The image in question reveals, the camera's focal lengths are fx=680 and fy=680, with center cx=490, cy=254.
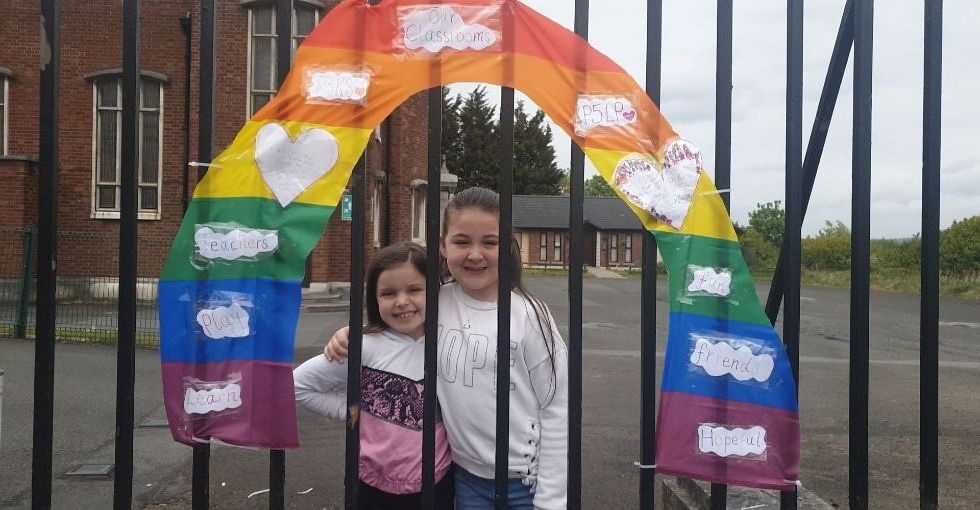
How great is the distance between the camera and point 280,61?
174cm

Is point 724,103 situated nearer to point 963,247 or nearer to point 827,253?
point 963,247

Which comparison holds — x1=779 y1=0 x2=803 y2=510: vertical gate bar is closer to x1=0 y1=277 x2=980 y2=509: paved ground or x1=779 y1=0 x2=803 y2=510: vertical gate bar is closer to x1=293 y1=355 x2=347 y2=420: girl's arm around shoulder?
x1=293 y1=355 x2=347 y2=420: girl's arm around shoulder

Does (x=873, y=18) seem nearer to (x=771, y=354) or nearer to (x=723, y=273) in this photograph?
(x=723, y=273)

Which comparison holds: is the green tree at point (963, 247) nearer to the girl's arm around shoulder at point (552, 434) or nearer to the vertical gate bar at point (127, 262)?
the girl's arm around shoulder at point (552, 434)

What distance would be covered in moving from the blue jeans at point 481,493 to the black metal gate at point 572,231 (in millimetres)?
315

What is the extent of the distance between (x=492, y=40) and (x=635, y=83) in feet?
1.27

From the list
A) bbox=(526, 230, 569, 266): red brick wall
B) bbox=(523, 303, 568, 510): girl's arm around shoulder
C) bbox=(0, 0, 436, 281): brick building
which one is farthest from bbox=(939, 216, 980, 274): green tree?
bbox=(526, 230, 569, 266): red brick wall

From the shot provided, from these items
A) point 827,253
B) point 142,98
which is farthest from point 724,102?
point 827,253

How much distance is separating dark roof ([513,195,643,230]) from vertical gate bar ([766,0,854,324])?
45.8 meters

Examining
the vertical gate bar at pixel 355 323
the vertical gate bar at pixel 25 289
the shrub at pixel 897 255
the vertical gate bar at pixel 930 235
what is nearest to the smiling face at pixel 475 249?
the vertical gate bar at pixel 355 323

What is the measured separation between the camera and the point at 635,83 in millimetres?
1767

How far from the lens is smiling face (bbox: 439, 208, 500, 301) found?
206 cm

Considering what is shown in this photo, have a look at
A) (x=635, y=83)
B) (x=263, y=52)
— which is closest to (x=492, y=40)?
(x=635, y=83)

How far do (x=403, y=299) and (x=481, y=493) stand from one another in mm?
657
